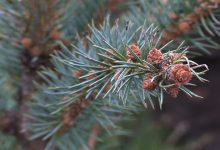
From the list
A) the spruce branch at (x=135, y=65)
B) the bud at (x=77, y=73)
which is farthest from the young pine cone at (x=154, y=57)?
the bud at (x=77, y=73)

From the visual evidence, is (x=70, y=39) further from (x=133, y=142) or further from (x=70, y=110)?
(x=133, y=142)

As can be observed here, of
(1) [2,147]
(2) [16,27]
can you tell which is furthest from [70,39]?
(1) [2,147]

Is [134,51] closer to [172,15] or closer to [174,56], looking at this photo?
[174,56]

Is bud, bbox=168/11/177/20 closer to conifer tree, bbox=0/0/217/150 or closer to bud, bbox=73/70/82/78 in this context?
conifer tree, bbox=0/0/217/150

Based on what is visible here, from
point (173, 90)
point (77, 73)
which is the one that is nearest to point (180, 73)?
point (173, 90)

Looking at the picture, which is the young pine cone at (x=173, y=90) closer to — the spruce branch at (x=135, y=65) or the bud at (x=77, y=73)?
the spruce branch at (x=135, y=65)

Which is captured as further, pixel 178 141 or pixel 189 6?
pixel 178 141

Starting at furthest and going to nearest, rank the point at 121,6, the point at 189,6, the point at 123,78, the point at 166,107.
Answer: the point at 166,107 → the point at 121,6 → the point at 189,6 → the point at 123,78


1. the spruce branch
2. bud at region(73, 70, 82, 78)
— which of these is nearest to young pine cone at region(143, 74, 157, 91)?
the spruce branch
